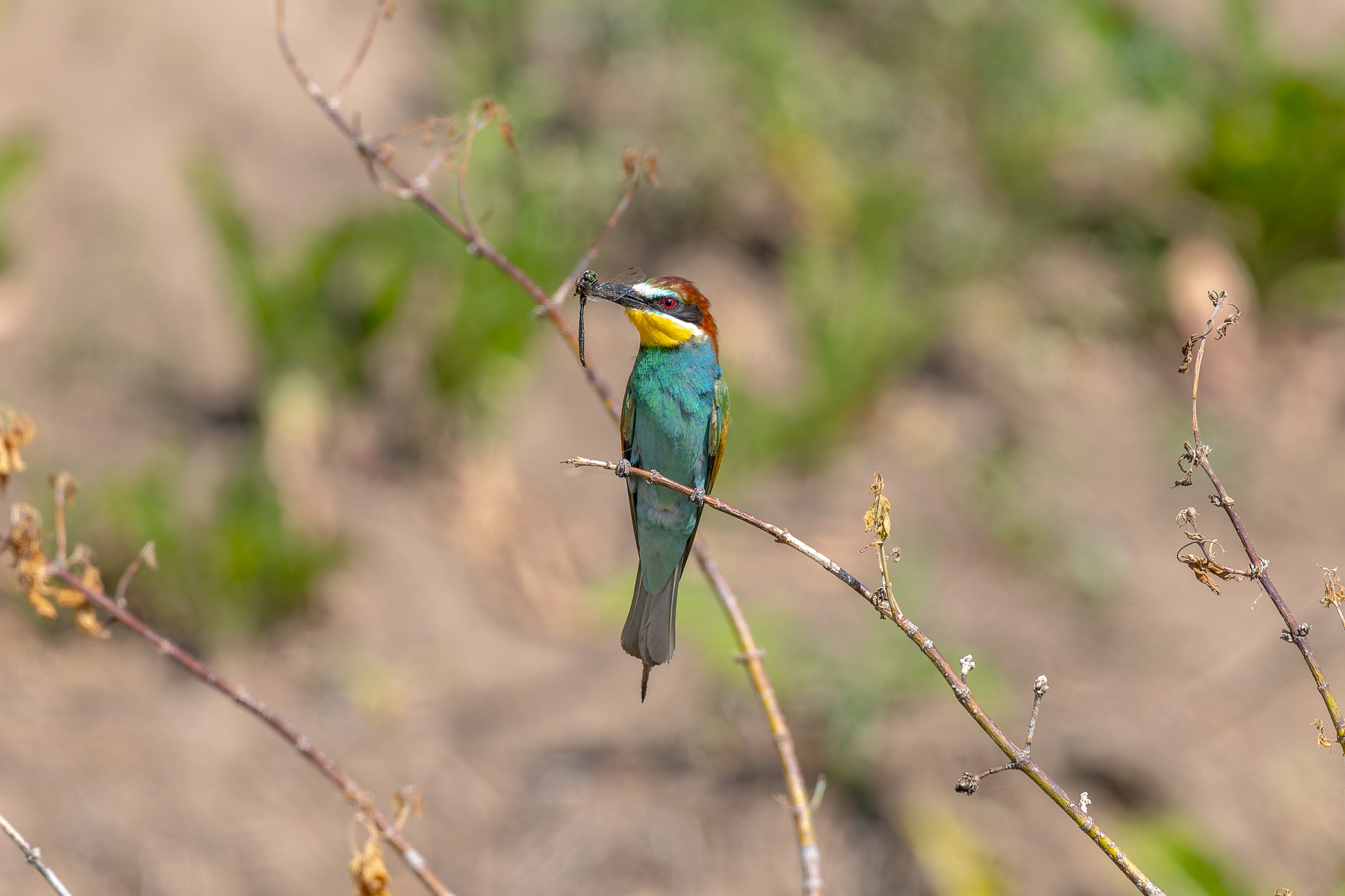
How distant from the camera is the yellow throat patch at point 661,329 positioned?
1.94 m

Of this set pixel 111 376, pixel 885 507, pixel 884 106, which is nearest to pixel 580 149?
pixel 884 106

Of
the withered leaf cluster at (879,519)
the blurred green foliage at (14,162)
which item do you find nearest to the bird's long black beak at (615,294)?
the withered leaf cluster at (879,519)

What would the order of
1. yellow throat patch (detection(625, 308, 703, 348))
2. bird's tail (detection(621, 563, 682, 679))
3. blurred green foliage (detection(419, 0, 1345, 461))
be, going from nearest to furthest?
1. bird's tail (detection(621, 563, 682, 679))
2. yellow throat patch (detection(625, 308, 703, 348))
3. blurred green foliage (detection(419, 0, 1345, 461))

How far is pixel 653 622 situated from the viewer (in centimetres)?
185

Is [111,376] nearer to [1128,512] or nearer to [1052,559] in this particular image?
[1052,559]

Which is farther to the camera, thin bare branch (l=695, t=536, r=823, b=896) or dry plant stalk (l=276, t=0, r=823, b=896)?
dry plant stalk (l=276, t=0, r=823, b=896)

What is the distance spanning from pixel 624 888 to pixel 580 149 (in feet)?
13.7

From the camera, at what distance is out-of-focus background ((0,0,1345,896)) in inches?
166

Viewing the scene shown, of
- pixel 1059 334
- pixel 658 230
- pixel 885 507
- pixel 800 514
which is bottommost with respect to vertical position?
pixel 885 507

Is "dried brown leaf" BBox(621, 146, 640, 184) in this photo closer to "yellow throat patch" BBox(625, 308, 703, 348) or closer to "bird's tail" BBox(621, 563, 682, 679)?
"yellow throat patch" BBox(625, 308, 703, 348)

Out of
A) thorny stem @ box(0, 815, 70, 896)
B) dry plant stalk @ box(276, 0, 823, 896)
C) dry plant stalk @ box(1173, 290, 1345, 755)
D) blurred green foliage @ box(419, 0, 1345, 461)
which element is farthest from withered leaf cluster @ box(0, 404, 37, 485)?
blurred green foliage @ box(419, 0, 1345, 461)

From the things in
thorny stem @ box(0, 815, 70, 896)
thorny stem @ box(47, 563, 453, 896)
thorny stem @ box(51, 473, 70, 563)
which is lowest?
thorny stem @ box(0, 815, 70, 896)

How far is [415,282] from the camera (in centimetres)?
556

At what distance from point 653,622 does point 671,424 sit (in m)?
0.39
